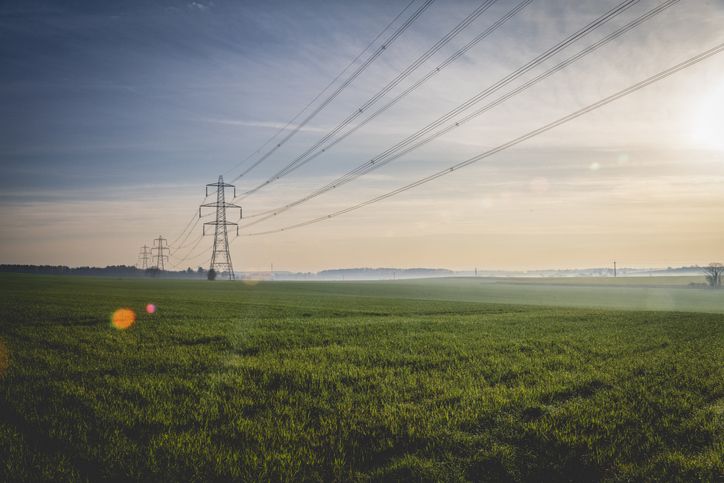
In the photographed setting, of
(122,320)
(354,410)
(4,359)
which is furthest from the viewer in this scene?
(122,320)

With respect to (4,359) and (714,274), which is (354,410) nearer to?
(4,359)

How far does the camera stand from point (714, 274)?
6083 inches

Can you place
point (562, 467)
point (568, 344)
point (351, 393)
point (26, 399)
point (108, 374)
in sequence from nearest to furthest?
1. point (562, 467)
2. point (26, 399)
3. point (351, 393)
4. point (108, 374)
5. point (568, 344)

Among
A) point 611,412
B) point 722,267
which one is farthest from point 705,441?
point 722,267

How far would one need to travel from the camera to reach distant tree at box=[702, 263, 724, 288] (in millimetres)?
152125

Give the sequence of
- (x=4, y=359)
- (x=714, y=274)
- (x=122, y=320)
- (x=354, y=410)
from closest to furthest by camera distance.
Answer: (x=354, y=410), (x=4, y=359), (x=122, y=320), (x=714, y=274)

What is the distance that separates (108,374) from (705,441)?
42.0 ft

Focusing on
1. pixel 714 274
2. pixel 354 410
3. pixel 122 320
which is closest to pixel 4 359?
pixel 122 320

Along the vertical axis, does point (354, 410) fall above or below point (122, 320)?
below

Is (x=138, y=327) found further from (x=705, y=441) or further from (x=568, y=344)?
(x=705, y=441)

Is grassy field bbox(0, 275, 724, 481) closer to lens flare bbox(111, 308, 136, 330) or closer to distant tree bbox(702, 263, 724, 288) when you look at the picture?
lens flare bbox(111, 308, 136, 330)

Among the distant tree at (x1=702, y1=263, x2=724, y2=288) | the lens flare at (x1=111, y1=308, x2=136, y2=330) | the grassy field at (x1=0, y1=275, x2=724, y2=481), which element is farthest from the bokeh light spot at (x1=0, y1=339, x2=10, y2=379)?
the distant tree at (x1=702, y1=263, x2=724, y2=288)

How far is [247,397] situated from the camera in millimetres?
9031

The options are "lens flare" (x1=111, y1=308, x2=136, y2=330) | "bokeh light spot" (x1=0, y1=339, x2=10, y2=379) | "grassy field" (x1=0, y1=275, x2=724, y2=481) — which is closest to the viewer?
"grassy field" (x1=0, y1=275, x2=724, y2=481)
